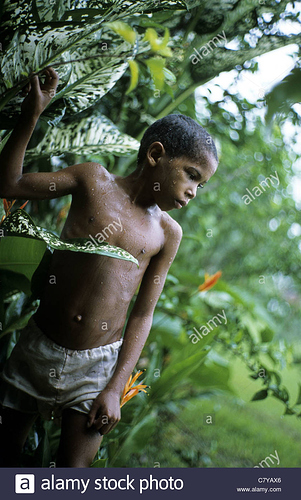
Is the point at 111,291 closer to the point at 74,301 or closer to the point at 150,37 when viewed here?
the point at 74,301

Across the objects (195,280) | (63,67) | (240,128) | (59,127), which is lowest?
(195,280)

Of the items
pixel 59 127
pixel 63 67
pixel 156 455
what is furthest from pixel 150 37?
pixel 156 455

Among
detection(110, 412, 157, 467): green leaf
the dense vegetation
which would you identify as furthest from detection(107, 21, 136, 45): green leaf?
detection(110, 412, 157, 467): green leaf

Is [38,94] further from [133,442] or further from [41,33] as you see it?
[133,442]

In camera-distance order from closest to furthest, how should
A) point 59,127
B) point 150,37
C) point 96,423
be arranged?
point 150,37
point 96,423
point 59,127

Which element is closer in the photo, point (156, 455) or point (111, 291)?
point (111, 291)

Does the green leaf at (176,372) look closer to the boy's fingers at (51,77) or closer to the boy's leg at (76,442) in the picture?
the boy's leg at (76,442)

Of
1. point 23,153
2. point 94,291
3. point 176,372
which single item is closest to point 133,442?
point 176,372

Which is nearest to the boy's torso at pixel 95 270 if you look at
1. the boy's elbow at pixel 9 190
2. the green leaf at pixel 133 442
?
the boy's elbow at pixel 9 190

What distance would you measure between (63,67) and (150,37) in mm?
256

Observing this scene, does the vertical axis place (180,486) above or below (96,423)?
below

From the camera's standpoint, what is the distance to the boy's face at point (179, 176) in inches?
27.1

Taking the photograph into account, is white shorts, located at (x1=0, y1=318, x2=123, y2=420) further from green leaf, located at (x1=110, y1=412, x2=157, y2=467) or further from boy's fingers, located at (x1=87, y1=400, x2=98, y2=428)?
green leaf, located at (x1=110, y1=412, x2=157, y2=467)

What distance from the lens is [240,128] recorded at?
1639 mm
